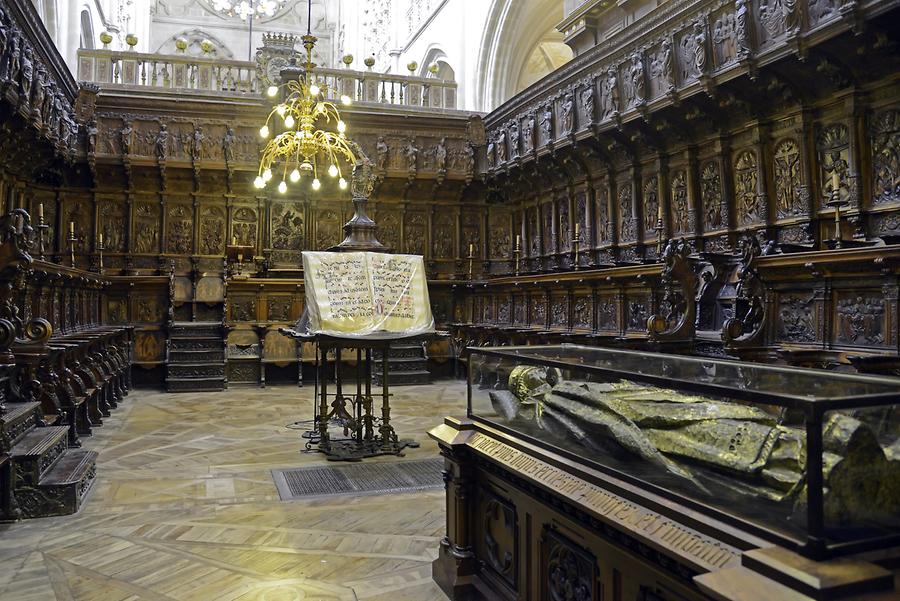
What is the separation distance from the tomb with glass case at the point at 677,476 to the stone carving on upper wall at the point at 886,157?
4762mm

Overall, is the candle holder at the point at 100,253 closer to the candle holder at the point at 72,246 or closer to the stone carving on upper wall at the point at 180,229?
the candle holder at the point at 72,246

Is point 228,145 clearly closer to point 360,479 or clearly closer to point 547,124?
point 547,124

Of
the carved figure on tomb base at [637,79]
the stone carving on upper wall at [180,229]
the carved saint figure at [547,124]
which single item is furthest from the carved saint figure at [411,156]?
the carved figure on tomb base at [637,79]

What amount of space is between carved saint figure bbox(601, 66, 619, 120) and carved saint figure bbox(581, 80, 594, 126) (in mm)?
241

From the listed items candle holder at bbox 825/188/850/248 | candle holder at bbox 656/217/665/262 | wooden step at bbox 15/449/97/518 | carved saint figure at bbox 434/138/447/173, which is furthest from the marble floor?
carved saint figure at bbox 434/138/447/173

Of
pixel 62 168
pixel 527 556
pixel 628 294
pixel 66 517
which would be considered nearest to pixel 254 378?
pixel 62 168

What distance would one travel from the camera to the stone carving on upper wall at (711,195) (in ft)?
27.9

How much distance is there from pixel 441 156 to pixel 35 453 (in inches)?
419

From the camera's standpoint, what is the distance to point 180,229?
529 inches

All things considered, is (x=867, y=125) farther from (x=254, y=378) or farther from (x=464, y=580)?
(x=254, y=378)

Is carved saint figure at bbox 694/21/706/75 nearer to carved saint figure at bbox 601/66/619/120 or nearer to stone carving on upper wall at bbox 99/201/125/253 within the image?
carved saint figure at bbox 601/66/619/120

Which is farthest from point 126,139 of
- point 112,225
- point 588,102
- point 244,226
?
point 588,102

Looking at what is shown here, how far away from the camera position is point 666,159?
9.40 meters

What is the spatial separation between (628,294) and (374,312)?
413cm
